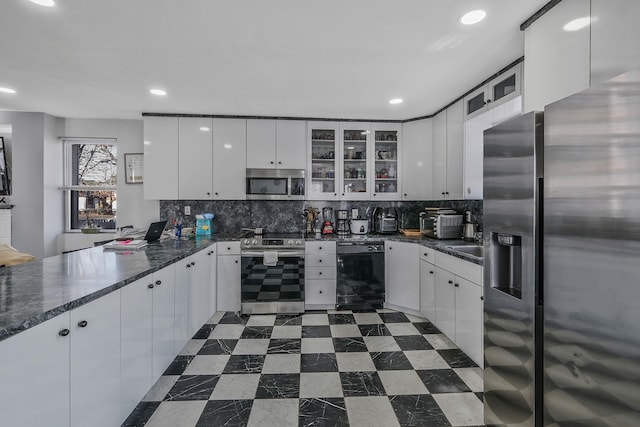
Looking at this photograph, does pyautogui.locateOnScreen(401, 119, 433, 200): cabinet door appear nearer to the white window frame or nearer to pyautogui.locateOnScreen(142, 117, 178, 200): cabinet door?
pyautogui.locateOnScreen(142, 117, 178, 200): cabinet door

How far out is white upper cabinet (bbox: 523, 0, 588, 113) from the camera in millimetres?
1514

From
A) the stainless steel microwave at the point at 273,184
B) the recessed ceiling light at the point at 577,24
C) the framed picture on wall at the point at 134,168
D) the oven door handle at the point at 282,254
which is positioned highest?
the recessed ceiling light at the point at 577,24

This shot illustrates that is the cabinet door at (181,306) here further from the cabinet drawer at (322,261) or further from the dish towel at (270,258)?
the cabinet drawer at (322,261)

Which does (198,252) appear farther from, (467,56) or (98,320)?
(467,56)

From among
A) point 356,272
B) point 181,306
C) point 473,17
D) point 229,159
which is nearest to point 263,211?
point 229,159

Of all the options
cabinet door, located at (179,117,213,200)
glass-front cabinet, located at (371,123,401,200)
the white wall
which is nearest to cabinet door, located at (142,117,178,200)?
cabinet door, located at (179,117,213,200)

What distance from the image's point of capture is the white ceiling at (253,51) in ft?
5.99

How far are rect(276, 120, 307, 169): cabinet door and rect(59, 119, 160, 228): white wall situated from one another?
1851 mm

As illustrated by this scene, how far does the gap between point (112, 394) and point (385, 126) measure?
12.4 ft

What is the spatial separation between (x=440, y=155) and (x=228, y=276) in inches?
111

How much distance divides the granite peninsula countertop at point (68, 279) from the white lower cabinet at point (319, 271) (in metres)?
1.31

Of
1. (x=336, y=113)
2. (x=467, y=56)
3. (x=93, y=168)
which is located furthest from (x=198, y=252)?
(x=467, y=56)

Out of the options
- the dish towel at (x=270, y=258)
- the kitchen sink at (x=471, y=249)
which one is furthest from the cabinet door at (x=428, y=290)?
the dish towel at (x=270, y=258)

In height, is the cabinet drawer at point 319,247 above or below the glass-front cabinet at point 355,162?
below
